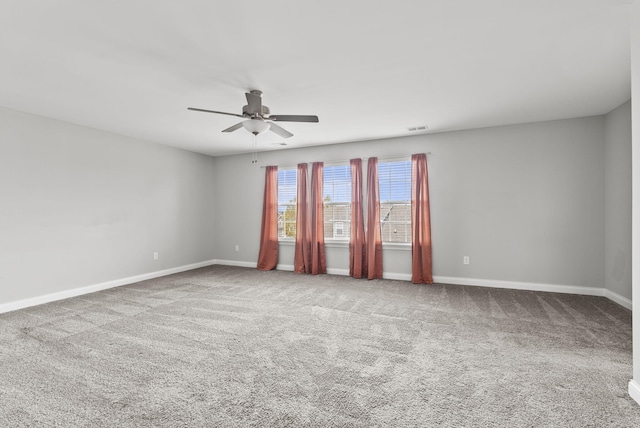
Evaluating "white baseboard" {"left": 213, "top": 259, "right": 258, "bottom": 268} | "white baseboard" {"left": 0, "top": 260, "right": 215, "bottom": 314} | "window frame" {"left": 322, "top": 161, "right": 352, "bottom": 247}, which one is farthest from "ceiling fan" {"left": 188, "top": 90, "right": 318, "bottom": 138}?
"white baseboard" {"left": 213, "top": 259, "right": 258, "bottom": 268}

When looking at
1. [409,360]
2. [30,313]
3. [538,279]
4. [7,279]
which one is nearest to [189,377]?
[409,360]

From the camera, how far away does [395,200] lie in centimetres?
→ 554

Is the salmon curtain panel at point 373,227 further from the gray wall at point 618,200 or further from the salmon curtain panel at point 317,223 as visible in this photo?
the gray wall at point 618,200

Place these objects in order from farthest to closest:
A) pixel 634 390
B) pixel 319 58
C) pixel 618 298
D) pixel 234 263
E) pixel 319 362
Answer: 1. pixel 234 263
2. pixel 618 298
3. pixel 319 58
4. pixel 319 362
5. pixel 634 390

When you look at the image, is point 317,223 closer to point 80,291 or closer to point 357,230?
point 357,230

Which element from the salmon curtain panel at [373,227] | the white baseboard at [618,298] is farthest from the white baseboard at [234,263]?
the white baseboard at [618,298]

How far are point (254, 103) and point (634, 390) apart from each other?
363 centimetres

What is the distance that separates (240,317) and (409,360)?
1.89 m

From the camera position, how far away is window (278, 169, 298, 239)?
251 inches

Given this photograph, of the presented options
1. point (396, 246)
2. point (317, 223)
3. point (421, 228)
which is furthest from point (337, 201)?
point (421, 228)

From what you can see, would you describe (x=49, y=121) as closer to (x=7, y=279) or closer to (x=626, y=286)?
(x=7, y=279)

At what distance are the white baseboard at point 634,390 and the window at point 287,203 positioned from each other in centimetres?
508

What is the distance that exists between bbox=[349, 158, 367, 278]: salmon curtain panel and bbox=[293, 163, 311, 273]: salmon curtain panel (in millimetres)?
857

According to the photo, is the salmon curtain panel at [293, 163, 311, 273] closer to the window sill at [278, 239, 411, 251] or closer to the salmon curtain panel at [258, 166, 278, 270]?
the window sill at [278, 239, 411, 251]
